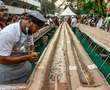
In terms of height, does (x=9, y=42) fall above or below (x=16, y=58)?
above

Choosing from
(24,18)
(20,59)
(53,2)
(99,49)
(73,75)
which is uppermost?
(24,18)

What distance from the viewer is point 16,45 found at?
16.6 ft

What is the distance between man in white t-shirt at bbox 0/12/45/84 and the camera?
469 cm

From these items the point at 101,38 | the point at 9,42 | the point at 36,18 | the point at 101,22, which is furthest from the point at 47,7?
the point at 36,18

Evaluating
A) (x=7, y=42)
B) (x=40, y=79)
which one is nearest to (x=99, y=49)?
(x=40, y=79)

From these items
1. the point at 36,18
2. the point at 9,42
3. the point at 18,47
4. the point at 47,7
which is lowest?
the point at 47,7

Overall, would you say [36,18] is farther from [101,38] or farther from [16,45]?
[101,38]

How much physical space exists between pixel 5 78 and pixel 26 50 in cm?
48

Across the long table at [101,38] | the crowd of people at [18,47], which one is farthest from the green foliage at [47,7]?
the crowd of people at [18,47]

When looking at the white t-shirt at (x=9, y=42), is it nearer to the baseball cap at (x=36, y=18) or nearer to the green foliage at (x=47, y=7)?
the baseball cap at (x=36, y=18)

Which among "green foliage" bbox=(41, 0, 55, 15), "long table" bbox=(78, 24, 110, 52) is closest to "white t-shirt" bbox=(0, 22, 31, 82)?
"long table" bbox=(78, 24, 110, 52)

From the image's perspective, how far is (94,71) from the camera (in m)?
6.46

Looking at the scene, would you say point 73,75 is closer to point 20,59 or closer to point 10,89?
point 20,59

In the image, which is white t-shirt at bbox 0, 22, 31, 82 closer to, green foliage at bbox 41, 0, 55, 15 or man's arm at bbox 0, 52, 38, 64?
man's arm at bbox 0, 52, 38, 64
